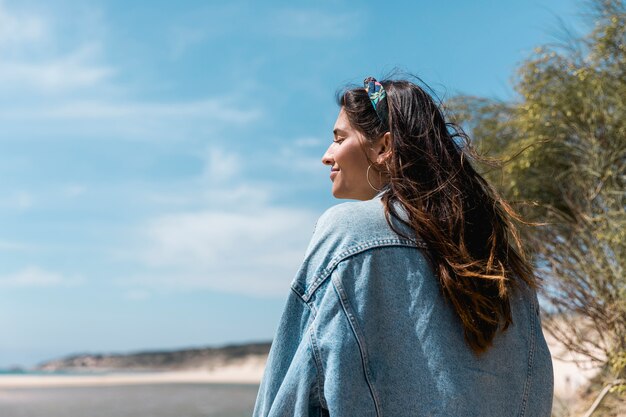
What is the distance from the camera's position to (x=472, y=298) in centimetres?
142

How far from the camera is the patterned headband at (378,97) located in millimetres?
1662

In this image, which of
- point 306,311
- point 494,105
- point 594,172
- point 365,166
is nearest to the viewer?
point 306,311

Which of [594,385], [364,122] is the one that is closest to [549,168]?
[594,385]

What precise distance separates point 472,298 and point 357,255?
242 mm

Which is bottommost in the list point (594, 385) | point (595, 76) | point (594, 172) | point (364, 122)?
point (594, 385)

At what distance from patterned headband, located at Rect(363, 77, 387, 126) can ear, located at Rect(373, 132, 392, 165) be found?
1.6 inches

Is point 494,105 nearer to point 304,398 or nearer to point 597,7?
point 597,7

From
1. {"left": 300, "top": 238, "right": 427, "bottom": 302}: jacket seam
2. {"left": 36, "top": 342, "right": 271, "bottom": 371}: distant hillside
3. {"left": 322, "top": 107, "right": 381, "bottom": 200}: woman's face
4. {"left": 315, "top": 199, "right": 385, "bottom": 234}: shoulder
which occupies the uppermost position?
{"left": 36, "top": 342, "right": 271, "bottom": 371}: distant hillside

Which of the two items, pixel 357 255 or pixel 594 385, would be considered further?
pixel 594 385

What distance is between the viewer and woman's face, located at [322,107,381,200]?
1679 mm

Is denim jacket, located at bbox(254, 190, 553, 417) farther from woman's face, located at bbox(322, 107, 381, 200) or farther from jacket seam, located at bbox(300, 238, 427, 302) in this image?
woman's face, located at bbox(322, 107, 381, 200)

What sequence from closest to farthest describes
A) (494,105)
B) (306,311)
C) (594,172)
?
(306,311) → (594,172) → (494,105)

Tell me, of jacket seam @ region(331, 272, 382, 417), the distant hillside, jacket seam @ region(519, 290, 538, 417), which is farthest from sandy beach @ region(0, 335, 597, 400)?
jacket seam @ region(331, 272, 382, 417)

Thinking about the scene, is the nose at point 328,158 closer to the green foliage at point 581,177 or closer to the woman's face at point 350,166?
the woman's face at point 350,166
